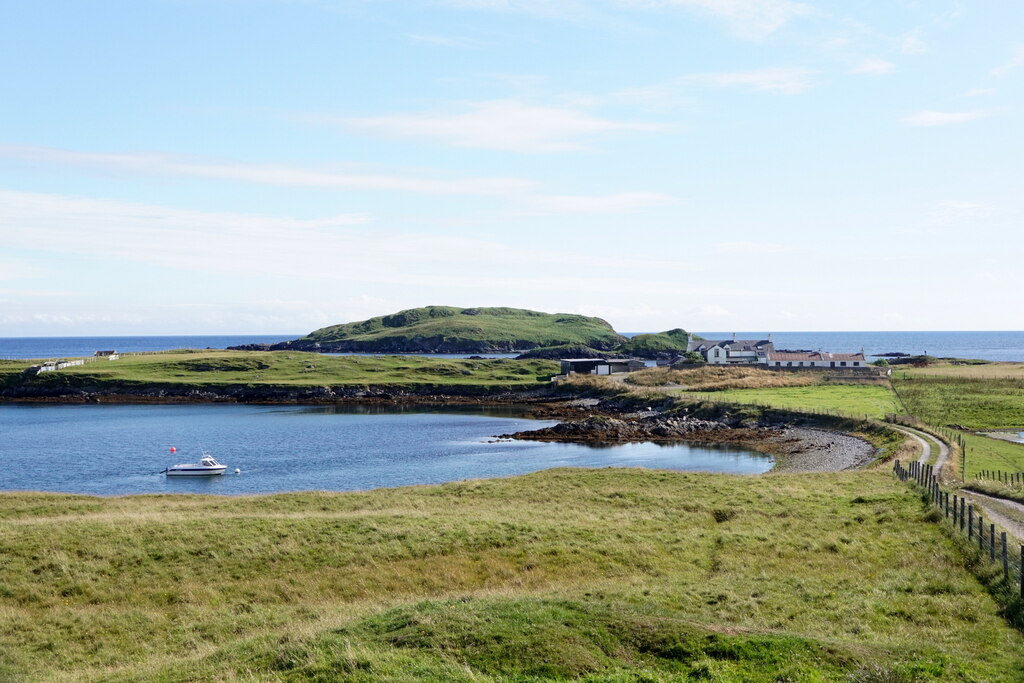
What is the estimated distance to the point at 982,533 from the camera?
25891 millimetres

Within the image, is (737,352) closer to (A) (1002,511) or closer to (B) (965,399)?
(B) (965,399)

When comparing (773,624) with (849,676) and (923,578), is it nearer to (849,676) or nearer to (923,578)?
(849,676)

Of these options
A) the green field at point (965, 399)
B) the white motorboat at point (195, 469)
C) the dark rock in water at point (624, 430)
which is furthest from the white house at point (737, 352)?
the white motorboat at point (195, 469)

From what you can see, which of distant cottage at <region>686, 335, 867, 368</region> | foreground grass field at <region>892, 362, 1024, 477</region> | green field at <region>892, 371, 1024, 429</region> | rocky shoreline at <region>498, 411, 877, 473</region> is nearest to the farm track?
foreground grass field at <region>892, 362, 1024, 477</region>

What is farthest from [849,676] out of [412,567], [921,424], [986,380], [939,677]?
[986,380]

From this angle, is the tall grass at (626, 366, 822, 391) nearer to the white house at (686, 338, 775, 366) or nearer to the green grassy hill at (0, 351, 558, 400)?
the white house at (686, 338, 775, 366)

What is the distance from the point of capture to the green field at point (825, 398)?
283 feet

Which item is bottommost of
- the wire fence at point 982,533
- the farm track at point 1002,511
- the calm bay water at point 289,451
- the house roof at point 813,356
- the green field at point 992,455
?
the calm bay water at point 289,451

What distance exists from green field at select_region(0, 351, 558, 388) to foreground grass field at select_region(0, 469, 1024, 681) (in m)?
108

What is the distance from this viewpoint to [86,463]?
7338cm

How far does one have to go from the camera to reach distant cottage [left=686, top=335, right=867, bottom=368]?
145 meters

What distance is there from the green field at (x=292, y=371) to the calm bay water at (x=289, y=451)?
27466mm

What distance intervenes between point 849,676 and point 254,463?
67.6 metres

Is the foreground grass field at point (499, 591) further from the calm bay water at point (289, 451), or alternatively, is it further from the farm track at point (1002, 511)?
the calm bay water at point (289, 451)
